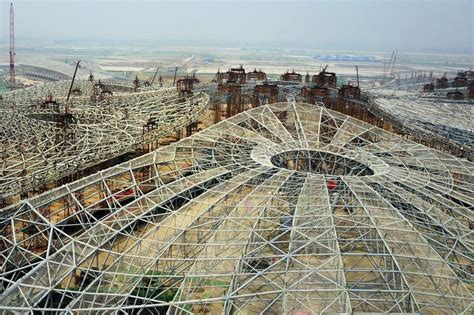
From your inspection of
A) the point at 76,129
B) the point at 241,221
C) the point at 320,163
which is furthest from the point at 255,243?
the point at 76,129

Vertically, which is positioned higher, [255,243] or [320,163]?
[320,163]

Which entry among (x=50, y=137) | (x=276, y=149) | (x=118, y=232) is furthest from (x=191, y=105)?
(x=118, y=232)

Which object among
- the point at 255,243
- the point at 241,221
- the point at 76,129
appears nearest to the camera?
the point at 255,243

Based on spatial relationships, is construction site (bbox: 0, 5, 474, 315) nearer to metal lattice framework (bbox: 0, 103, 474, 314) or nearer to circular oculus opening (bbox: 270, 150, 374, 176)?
metal lattice framework (bbox: 0, 103, 474, 314)

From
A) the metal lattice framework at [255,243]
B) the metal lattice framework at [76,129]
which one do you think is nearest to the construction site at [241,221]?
the metal lattice framework at [255,243]

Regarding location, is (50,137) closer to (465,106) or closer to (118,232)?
(118,232)

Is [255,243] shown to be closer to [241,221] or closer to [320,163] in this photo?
[241,221]

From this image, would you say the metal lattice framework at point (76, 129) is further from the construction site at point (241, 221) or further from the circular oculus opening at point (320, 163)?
the circular oculus opening at point (320, 163)
